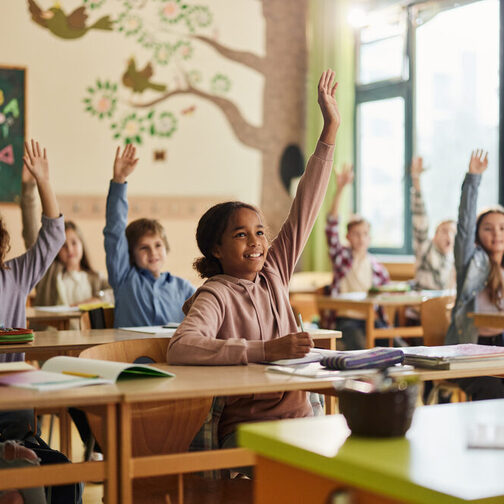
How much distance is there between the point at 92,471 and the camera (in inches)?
68.7

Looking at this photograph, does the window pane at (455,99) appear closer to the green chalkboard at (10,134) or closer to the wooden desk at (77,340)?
the green chalkboard at (10,134)

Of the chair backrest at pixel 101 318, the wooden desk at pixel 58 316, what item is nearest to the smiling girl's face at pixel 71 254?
the wooden desk at pixel 58 316

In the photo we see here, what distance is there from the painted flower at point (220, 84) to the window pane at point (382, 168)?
3.99 feet

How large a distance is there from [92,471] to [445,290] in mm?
4141

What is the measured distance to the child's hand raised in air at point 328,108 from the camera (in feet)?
8.52

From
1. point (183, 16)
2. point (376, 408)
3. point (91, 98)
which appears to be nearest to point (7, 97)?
point (91, 98)

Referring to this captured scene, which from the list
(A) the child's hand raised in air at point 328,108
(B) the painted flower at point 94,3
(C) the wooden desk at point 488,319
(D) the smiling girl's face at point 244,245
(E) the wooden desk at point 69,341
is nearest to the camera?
(D) the smiling girl's face at point 244,245

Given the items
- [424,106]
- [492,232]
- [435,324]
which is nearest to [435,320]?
[435,324]

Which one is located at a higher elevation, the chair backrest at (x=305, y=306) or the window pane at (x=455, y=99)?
the window pane at (x=455, y=99)

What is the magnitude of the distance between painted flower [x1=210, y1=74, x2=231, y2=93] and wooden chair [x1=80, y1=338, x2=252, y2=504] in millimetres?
5398

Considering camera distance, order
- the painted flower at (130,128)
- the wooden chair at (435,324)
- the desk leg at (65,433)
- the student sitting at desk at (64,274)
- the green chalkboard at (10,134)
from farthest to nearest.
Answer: the painted flower at (130,128), the green chalkboard at (10,134), the student sitting at desk at (64,274), the wooden chair at (435,324), the desk leg at (65,433)

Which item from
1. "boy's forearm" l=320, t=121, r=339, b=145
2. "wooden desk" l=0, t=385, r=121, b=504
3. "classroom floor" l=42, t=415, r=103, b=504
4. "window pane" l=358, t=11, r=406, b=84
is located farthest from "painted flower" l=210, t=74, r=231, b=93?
"wooden desk" l=0, t=385, r=121, b=504

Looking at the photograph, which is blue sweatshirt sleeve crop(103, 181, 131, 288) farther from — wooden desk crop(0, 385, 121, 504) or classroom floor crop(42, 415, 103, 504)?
wooden desk crop(0, 385, 121, 504)

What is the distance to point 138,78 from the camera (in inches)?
277
